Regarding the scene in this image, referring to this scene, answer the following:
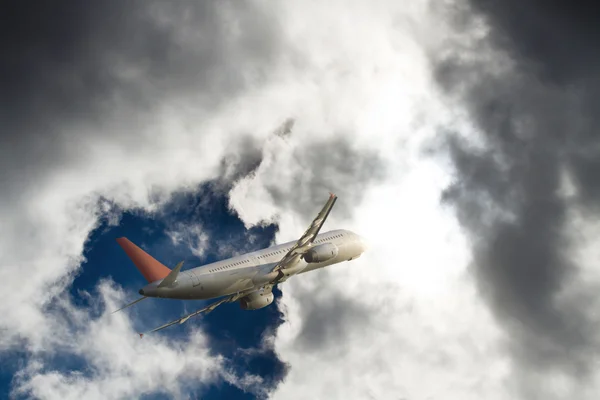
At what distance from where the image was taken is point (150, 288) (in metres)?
84.1

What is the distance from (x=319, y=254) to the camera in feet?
297

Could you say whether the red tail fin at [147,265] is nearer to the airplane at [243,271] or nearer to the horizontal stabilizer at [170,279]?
the airplane at [243,271]

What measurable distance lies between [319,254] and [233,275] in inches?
451

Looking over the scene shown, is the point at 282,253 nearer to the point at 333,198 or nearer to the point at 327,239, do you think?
the point at 327,239

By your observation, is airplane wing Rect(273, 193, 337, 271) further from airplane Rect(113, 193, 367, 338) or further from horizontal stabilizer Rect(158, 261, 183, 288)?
horizontal stabilizer Rect(158, 261, 183, 288)

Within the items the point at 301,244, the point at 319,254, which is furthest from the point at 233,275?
the point at 319,254

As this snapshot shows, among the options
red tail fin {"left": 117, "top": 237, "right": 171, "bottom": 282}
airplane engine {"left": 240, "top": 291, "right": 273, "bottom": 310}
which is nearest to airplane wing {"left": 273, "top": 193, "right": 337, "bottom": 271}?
airplane engine {"left": 240, "top": 291, "right": 273, "bottom": 310}

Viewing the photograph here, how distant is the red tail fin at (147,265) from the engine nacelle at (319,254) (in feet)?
59.1

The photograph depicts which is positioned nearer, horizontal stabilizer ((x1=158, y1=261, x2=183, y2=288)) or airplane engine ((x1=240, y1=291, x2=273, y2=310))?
horizontal stabilizer ((x1=158, y1=261, x2=183, y2=288))

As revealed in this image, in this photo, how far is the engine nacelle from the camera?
297 feet

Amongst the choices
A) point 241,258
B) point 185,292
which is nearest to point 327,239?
point 241,258

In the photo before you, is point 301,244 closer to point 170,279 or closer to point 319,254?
point 319,254

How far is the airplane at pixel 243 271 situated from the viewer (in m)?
84.6

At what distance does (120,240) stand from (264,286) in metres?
20.5
